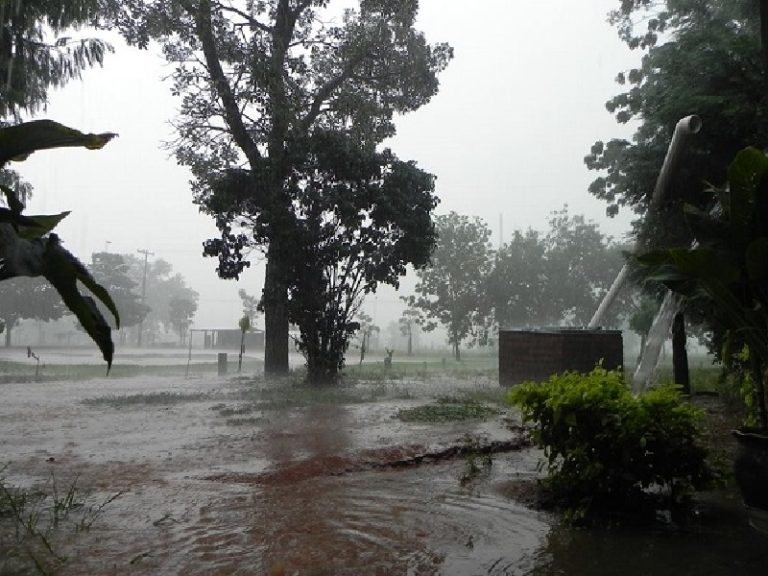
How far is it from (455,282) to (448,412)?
84.4 feet

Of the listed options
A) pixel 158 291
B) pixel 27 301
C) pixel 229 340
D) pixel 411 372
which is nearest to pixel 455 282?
pixel 411 372

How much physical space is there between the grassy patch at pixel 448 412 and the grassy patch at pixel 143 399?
13.5 feet

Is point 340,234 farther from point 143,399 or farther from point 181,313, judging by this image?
point 181,313

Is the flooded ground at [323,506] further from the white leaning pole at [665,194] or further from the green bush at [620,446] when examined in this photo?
the white leaning pole at [665,194]

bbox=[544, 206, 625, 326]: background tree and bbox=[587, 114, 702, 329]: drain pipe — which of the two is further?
bbox=[544, 206, 625, 326]: background tree

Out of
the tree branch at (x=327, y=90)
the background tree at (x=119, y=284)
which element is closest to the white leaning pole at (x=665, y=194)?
the tree branch at (x=327, y=90)

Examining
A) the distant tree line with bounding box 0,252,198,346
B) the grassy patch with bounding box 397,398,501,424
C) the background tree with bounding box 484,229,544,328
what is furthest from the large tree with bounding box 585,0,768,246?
the background tree with bounding box 484,229,544,328

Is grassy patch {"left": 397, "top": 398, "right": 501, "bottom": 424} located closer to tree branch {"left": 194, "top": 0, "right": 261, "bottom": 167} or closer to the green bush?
the green bush

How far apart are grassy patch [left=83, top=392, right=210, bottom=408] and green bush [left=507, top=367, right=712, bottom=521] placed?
24.8 ft

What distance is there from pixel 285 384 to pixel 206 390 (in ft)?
5.06

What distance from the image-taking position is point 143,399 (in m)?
10.3

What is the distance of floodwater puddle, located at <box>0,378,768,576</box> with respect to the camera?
2.75 meters

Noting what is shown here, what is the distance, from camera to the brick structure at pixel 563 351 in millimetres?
9977

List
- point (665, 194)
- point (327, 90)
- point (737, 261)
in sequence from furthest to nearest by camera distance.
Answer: point (327, 90)
point (665, 194)
point (737, 261)
